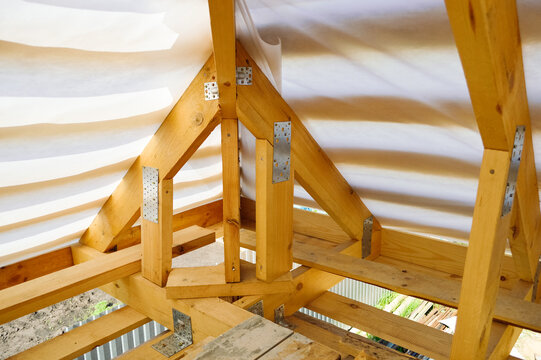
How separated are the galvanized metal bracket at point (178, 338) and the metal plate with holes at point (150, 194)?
0.46 m

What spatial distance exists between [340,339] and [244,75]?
122 cm

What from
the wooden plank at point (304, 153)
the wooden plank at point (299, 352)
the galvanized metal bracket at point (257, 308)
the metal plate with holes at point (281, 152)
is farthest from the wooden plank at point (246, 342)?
the wooden plank at point (304, 153)

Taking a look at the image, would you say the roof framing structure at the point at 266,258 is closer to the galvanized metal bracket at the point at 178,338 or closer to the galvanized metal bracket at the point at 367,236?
the galvanized metal bracket at the point at 178,338

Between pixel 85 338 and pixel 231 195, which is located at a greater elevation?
pixel 231 195

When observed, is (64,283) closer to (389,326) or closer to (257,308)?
(257,308)

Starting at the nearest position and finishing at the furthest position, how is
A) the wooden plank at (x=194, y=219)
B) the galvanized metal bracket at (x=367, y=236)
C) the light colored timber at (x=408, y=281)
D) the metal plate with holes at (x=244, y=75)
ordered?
1. the metal plate with holes at (x=244, y=75)
2. the light colored timber at (x=408, y=281)
3. the wooden plank at (x=194, y=219)
4. the galvanized metal bracket at (x=367, y=236)

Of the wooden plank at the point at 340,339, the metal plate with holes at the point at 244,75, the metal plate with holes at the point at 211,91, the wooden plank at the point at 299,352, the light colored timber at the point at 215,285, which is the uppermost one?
the metal plate with holes at the point at 244,75

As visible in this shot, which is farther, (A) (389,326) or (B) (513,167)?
(A) (389,326)

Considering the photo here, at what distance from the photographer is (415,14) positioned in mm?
1241

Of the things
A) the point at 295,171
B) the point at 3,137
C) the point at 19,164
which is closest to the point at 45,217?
the point at 19,164

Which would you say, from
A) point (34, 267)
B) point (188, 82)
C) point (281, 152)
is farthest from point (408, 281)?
point (34, 267)

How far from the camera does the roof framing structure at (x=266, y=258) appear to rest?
4.14ft

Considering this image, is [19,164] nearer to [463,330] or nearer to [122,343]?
[463,330]

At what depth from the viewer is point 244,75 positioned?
1645 millimetres
